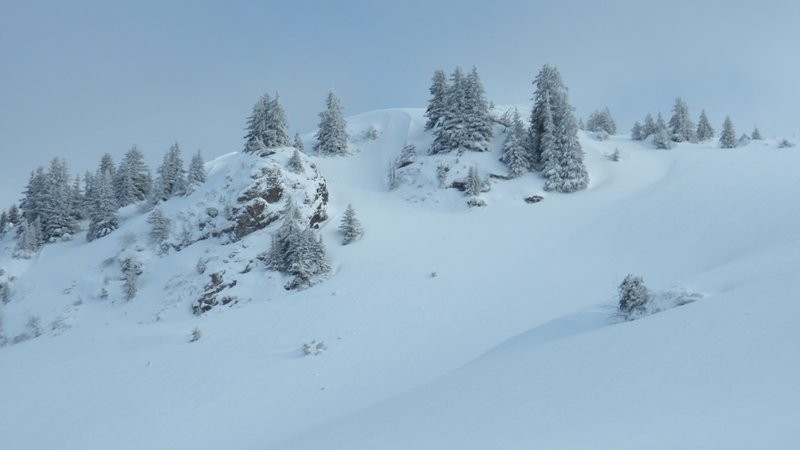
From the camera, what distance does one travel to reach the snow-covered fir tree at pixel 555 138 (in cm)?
3834

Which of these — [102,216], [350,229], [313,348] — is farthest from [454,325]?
[102,216]

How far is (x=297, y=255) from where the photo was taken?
28.6 metres

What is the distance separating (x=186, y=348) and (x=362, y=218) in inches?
666

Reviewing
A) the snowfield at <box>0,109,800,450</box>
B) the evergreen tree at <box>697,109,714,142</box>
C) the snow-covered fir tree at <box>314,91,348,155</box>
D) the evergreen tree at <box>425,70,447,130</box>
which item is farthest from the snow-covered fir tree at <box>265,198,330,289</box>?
the evergreen tree at <box>697,109,714,142</box>

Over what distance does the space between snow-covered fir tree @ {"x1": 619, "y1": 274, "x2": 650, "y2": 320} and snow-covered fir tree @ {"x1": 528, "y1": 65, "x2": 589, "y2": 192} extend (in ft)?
90.3

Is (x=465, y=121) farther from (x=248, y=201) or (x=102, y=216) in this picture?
(x=102, y=216)

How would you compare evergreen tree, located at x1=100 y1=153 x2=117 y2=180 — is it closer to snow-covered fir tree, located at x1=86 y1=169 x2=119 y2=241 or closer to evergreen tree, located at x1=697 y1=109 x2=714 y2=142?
snow-covered fir tree, located at x1=86 y1=169 x2=119 y2=241

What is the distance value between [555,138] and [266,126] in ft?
83.8

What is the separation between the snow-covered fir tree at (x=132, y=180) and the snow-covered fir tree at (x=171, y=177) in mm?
3115

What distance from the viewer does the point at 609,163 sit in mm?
42969

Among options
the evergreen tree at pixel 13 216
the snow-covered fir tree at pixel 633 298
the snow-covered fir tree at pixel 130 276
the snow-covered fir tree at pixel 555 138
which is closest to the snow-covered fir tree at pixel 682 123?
the snow-covered fir tree at pixel 555 138

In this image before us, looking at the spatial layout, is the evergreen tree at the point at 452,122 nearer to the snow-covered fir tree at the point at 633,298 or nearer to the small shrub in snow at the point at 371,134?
the small shrub in snow at the point at 371,134

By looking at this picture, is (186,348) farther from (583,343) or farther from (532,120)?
(532,120)

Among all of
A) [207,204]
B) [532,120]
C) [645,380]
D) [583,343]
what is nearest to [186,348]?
[207,204]
